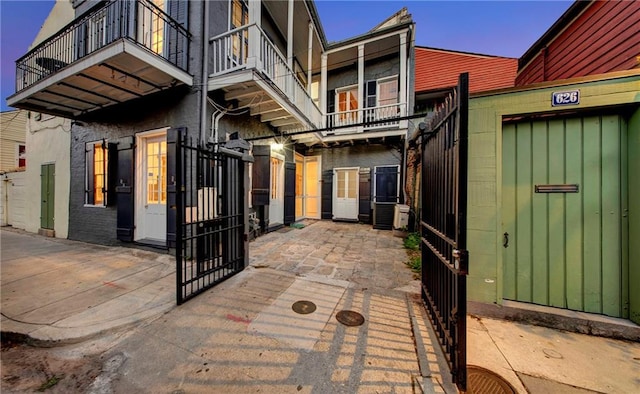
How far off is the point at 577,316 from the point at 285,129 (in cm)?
741

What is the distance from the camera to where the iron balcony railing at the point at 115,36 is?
4367 mm

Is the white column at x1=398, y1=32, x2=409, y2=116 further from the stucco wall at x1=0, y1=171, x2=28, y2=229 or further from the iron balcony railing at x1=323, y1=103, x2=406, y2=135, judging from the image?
the stucco wall at x1=0, y1=171, x2=28, y2=229

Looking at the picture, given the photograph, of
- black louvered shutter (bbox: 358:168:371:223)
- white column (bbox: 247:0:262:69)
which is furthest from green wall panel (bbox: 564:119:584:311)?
black louvered shutter (bbox: 358:168:371:223)

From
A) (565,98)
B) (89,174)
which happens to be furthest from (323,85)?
(89,174)

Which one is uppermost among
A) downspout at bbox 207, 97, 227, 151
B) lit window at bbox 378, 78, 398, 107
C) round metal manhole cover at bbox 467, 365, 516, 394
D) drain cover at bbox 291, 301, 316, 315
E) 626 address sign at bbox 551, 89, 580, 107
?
lit window at bbox 378, 78, 398, 107

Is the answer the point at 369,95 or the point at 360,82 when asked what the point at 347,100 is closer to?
the point at 369,95

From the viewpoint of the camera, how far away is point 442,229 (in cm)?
207

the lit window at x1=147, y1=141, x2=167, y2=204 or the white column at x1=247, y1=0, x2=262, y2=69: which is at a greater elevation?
the white column at x1=247, y1=0, x2=262, y2=69

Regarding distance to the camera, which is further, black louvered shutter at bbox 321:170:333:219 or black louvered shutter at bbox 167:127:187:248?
black louvered shutter at bbox 321:170:333:219

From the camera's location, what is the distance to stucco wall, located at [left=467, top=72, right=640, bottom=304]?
240cm

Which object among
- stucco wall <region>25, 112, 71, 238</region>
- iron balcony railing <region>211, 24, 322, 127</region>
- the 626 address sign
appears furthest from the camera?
stucco wall <region>25, 112, 71, 238</region>

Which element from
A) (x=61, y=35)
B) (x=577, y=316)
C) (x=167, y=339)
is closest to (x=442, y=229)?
(x=577, y=316)

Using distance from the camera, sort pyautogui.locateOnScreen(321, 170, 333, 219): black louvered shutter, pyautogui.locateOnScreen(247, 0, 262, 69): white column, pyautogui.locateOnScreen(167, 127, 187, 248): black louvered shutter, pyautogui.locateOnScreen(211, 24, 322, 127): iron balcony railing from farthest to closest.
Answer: pyautogui.locateOnScreen(321, 170, 333, 219): black louvered shutter < pyautogui.locateOnScreen(211, 24, 322, 127): iron balcony railing < pyautogui.locateOnScreen(247, 0, 262, 69): white column < pyautogui.locateOnScreen(167, 127, 187, 248): black louvered shutter

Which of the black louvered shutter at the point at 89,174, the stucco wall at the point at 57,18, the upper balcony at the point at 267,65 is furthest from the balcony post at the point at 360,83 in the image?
the stucco wall at the point at 57,18
